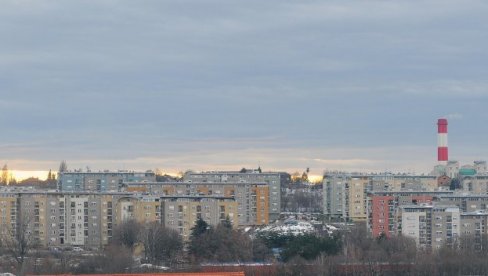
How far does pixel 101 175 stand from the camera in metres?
60.4

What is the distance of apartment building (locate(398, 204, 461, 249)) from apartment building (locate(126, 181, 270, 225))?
10063 mm

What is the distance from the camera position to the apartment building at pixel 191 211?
44.8 metres

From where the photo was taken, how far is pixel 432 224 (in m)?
43.0

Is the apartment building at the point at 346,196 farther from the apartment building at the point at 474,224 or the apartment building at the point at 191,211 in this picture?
the apartment building at the point at 474,224

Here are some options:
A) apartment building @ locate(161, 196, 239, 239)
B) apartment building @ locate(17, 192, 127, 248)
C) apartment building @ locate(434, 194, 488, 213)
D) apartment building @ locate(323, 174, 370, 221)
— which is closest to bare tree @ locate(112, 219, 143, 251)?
apartment building @ locate(161, 196, 239, 239)

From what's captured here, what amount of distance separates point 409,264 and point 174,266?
5777 millimetres

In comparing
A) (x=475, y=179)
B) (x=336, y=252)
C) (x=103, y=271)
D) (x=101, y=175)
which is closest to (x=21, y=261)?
(x=103, y=271)

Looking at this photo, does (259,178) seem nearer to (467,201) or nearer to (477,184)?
(477,184)

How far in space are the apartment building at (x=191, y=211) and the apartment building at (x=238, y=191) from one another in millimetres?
5734

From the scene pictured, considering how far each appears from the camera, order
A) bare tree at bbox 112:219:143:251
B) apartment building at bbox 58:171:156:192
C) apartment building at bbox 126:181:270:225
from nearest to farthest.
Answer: bare tree at bbox 112:219:143:251 < apartment building at bbox 126:181:270:225 < apartment building at bbox 58:171:156:192

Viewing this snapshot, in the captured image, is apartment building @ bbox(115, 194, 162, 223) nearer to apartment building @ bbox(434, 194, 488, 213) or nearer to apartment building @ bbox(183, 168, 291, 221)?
apartment building @ bbox(434, 194, 488, 213)

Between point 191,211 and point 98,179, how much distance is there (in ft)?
52.1

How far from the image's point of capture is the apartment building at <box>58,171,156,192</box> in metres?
59.7

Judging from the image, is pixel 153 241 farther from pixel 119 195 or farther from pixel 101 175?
pixel 101 175
